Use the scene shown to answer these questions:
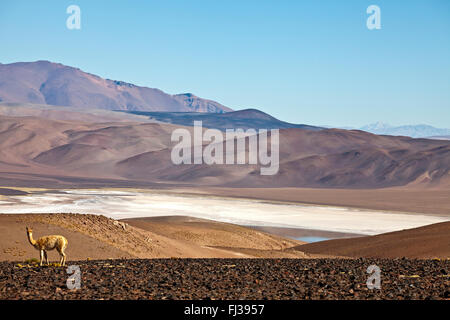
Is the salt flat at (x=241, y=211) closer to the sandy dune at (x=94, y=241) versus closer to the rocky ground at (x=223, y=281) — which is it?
the sandy dune at (x=94, y=241)

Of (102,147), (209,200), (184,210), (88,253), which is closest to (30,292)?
(88,253)

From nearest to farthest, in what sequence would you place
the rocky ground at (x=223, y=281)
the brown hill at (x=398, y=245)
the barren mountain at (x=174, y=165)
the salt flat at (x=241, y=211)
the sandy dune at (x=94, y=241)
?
the rocky ground at (x=223, y=281), the sandy dune at (x=94, y=241), the brown hill at (x=398, y=245), the salt flat at (x=241, y=211), the barren mountain at (x=174, y=165)

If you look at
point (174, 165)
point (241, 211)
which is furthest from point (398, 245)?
point (174, 165)

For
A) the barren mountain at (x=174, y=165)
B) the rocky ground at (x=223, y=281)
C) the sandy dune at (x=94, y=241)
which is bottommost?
the barren mountain at (x=174, y=165)

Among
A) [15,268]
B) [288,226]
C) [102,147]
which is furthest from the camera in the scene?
[102,147]

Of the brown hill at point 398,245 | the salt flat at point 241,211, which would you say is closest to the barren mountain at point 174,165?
Answer: the salt flat at point 241,211

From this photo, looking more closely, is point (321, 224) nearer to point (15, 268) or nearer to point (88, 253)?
point (88, 253)

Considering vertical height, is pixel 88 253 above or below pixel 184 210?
above

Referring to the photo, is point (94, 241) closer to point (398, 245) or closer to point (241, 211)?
point (398, 245)
